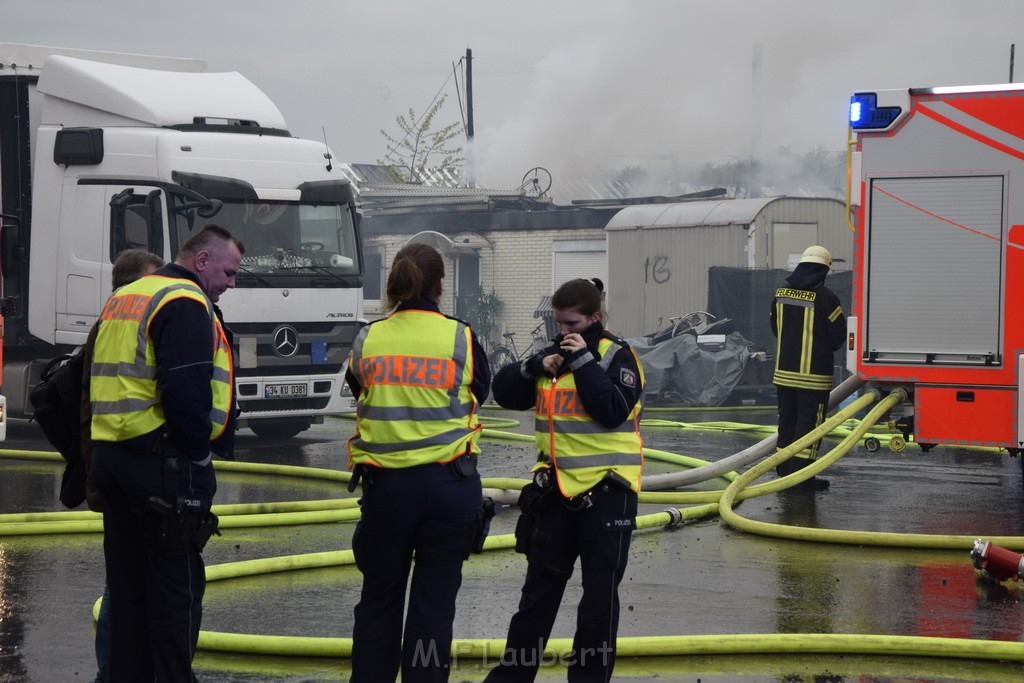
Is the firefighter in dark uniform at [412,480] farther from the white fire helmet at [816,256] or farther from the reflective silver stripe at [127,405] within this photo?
the white fire helmet at [816,256]

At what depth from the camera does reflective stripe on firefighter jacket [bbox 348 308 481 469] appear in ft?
14.5

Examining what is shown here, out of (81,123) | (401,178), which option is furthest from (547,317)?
(401,178)

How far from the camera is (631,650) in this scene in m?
5.21

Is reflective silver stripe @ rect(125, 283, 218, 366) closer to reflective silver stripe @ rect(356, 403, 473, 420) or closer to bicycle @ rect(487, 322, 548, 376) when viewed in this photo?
reflective silver stripe @ rect(356, 403, 473, 420)

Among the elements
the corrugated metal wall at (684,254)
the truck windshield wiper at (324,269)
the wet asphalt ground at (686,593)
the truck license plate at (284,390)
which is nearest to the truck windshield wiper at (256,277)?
the truck windshield wiper at (324,269)

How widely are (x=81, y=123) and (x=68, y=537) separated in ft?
17.8

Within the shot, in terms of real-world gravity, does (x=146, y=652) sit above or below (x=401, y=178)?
below

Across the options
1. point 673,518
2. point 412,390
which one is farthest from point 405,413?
point 673,518

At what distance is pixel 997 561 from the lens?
6691mm

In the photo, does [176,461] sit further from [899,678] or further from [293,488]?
[293,488]

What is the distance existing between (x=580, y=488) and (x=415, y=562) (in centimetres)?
65

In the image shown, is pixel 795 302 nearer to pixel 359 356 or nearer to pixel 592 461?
pixel 592 461

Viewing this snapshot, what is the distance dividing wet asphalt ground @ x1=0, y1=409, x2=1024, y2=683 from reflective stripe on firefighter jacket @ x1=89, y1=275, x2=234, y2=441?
1242 mm

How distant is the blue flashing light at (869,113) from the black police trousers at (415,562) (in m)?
5.38
